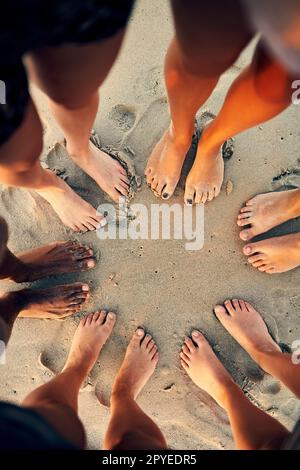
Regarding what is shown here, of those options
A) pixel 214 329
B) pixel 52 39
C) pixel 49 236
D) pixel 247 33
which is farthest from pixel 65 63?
pixel 214 329

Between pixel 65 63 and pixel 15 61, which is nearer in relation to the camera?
pixel 15 61

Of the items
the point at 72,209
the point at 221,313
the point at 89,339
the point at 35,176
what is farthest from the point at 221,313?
the point at 35,176

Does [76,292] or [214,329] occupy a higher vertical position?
[76,292]

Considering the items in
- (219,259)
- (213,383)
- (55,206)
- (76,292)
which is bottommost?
(213,383)

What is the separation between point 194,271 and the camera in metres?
2.05

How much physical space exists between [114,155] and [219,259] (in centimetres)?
69

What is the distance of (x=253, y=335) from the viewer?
6.46 feet

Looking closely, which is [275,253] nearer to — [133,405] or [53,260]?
[133,405]

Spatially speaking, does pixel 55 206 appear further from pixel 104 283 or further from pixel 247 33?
pixel 247 33

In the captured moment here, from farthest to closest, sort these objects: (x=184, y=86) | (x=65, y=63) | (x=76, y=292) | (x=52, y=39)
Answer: (x=76, y=292) → (x=184, y=86) → (x=65, y=63) → (x=52, y=39)

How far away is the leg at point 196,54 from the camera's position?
0.92m

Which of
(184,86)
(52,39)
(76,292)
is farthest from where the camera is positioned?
(76,292)

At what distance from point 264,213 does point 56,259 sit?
0.97 metres

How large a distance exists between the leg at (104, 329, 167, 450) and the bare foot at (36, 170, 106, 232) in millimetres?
542
